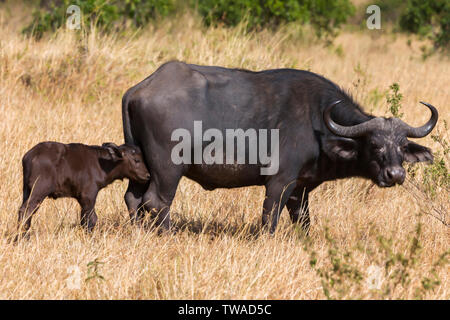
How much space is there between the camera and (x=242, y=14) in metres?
14.3

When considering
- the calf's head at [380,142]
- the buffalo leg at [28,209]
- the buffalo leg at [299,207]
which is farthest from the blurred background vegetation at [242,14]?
the calf's head at [380,142]

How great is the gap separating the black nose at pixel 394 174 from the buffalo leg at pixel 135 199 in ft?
7.28

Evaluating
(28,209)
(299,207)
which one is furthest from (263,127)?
(28,209)

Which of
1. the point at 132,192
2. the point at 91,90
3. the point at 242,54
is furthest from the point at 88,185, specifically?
the point at 242,54

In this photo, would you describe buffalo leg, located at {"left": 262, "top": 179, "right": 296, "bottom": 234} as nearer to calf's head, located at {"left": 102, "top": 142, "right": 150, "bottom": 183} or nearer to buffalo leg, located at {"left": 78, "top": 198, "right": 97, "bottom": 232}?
calf's head, located at {"left": 102, "top": 142, "right": 150, "bottom": 183}

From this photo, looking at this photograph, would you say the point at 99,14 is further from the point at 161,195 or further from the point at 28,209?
the point at 28,209

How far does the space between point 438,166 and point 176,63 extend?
107 inches

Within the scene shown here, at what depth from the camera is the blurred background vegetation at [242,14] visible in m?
12.9

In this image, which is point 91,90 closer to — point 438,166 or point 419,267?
point 438,166

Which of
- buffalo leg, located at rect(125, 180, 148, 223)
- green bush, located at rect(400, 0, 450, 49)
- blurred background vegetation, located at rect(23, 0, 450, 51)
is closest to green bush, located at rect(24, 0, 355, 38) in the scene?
blurred background vegetation, located at rect(23, 0, 450, 51)

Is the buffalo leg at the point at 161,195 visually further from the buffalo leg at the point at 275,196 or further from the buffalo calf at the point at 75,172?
the buffalo leg at the point at 275,196

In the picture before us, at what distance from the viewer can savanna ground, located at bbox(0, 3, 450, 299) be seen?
491cm

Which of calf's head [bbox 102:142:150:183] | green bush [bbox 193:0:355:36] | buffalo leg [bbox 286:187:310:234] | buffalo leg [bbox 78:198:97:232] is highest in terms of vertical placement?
green bush [bbox 193:0:355:36]

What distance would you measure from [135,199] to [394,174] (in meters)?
2.37
